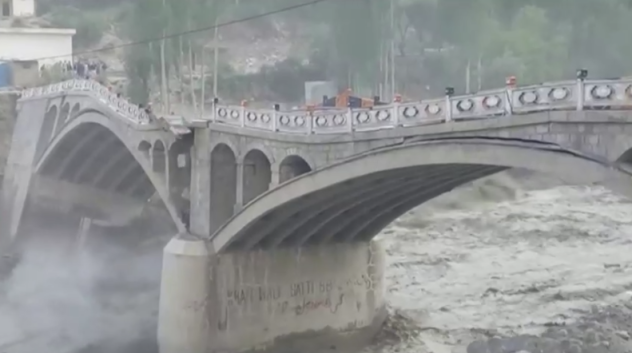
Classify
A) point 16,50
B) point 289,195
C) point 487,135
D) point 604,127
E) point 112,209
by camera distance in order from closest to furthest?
1. point 604,127
2. point 487,135
3. point 289,195
4. point 112,209
5. point 16,50

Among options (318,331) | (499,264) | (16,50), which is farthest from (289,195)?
(16,50)

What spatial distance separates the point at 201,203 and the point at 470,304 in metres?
9.24

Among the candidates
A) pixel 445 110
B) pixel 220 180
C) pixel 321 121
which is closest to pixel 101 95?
pixel 220 180

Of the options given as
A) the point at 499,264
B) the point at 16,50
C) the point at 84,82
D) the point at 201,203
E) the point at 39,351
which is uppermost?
the point at 16,50

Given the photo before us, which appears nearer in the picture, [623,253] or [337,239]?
[337,239]

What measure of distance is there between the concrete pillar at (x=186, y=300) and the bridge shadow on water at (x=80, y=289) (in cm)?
229

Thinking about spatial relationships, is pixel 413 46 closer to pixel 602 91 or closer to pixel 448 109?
pixel 448 109

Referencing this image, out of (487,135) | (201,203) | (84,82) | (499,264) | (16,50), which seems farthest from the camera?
(16,50)

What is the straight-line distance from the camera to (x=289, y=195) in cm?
2177

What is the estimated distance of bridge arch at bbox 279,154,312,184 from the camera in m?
22.5

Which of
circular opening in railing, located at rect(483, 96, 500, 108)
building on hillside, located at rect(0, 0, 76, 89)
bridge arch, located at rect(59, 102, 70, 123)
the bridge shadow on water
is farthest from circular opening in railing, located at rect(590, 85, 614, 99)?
building on hillside, located at rect(0, 0, 76, 89)

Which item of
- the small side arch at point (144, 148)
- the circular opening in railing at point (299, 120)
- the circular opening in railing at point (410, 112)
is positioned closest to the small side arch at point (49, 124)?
the small side arch at point (144, 148)

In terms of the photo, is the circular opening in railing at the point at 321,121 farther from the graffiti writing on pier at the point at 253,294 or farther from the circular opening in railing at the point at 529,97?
the graffiti writing on pier at the point at 253,294

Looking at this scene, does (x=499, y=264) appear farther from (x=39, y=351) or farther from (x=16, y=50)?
(x=16, y=50)
